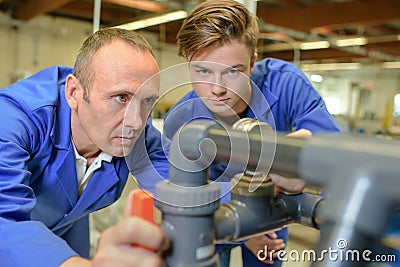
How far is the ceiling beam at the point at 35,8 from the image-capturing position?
13.1 ft

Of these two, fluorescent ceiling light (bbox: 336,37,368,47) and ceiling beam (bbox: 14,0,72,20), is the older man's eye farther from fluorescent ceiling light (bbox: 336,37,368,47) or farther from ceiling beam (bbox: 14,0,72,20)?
fluorescent ceiling light (bbox: 336,37,368,47)

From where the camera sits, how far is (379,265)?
277 millimetres

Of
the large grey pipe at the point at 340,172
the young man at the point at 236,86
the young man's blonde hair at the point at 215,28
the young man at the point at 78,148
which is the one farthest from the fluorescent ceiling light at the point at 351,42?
the large grey pipe at the point at 340,172

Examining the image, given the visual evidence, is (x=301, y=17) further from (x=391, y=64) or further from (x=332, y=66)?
(x=391, y=64)

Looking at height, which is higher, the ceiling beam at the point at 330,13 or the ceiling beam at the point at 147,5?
the ceiling beam at the point at 330,13

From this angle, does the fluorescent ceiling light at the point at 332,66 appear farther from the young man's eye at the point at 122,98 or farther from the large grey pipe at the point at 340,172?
the large grey pipe at the point at 340,172

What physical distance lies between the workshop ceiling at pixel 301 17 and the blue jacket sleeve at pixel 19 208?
2268 mm

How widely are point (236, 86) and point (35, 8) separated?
4.57 meters

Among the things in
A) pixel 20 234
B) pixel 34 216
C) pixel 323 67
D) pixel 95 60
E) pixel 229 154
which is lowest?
pixel 34 216

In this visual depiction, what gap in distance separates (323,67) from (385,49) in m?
A: 2.06

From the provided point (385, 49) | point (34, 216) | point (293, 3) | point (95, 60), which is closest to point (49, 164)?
point (34, 216)

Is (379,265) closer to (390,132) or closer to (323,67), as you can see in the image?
(390,132)

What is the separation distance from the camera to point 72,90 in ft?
2.94

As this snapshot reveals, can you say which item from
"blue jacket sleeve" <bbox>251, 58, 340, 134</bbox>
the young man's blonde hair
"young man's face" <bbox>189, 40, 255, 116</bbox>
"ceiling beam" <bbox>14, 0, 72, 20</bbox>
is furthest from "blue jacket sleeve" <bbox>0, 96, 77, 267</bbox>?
"ceiling beam" <bbox>14, 0, 72, 20</bbox>
